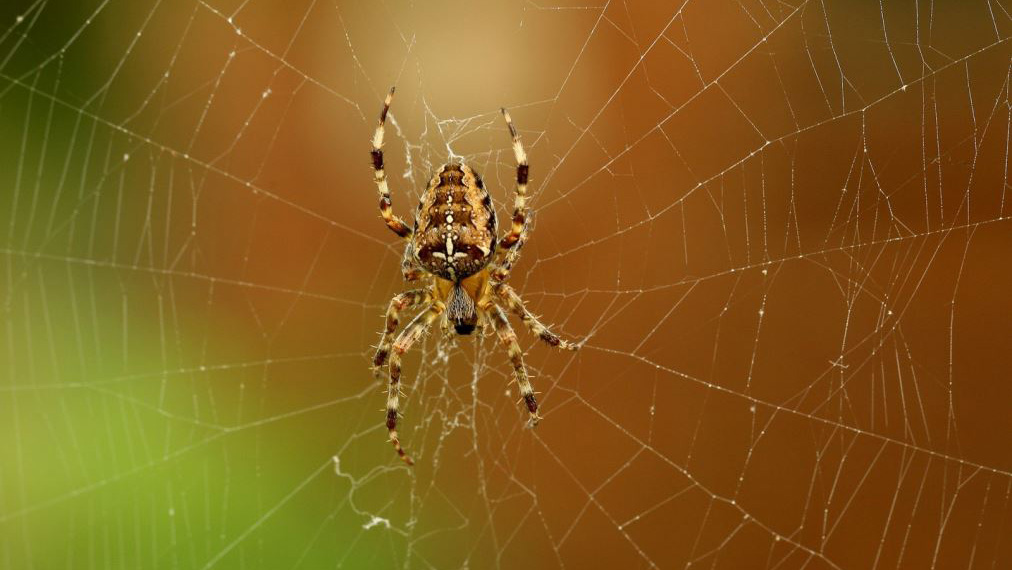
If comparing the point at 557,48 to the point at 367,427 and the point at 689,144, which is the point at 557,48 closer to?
the point at 689,144

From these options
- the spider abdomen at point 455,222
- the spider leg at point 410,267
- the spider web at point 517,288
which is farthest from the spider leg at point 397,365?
the spider web at point 517,288

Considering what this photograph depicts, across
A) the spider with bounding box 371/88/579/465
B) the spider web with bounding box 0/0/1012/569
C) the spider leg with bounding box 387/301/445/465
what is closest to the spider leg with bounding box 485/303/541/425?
the spider with bounding box 371/88/579/465

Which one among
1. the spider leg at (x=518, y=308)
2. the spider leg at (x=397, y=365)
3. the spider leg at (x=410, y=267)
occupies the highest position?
the spider leg at (x=410, y=267)

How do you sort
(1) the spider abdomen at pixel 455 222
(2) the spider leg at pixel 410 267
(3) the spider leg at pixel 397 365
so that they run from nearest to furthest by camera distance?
(1) the spider abdomen at pixel 455 222
(2) the spider leg at pixel 410 267
(3) the spider leg at pixel 397 365

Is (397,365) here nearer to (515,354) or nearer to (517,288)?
(515,354)

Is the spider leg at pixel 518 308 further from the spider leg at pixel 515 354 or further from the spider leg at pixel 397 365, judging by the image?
the spider leg at pixel 397 365

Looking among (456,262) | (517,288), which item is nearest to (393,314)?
(456,262)
